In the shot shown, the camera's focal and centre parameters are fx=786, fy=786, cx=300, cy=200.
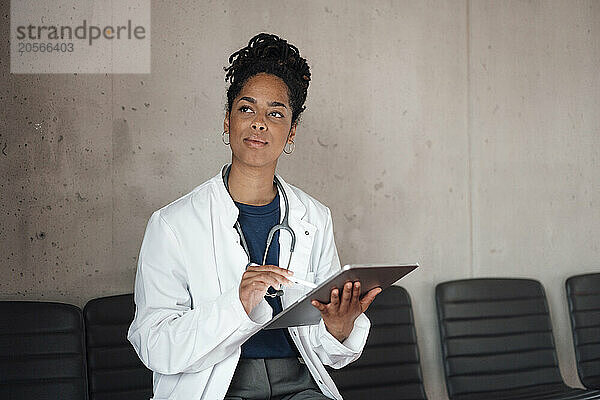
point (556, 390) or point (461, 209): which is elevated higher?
point (461, 209)

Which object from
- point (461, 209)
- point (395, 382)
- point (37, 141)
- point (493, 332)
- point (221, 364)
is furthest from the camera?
point (461, 209)

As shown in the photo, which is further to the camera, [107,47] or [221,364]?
[107,47]

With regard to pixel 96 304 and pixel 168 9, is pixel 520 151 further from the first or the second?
pixel 96 304

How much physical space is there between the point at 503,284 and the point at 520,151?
2.40 feet

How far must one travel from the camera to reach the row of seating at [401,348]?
2.92m

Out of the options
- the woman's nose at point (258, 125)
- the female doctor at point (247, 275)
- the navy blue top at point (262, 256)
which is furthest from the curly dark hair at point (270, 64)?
the navy blue top at point (262, 256)

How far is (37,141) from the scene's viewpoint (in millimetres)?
3199

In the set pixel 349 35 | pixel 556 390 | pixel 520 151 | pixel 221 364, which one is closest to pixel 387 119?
pixel 349 35

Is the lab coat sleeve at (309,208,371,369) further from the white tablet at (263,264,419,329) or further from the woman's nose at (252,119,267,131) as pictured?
the woman's nose at (252,119,267,131)

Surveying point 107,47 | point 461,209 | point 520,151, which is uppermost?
point 107,47

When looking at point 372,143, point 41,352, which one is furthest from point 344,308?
point 372,143

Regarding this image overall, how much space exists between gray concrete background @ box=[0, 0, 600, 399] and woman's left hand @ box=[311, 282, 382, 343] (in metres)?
1.31

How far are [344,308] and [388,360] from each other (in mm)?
1361

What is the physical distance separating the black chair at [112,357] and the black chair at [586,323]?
2.11 m
